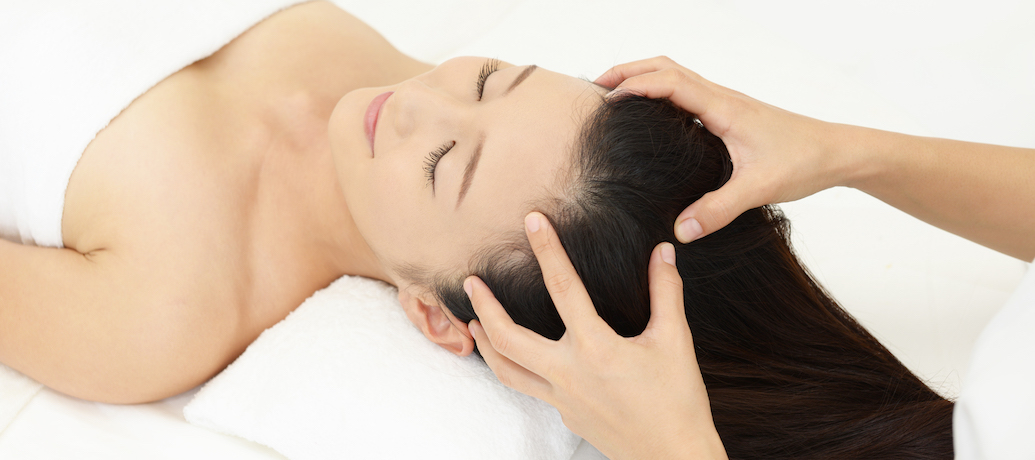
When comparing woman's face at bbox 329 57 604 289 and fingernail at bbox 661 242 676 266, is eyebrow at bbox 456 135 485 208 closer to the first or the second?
woman's face at bbox 329 57 604 289

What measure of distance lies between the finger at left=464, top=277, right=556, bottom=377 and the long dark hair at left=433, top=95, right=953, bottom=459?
0.15ft

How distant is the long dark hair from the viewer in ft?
3.16

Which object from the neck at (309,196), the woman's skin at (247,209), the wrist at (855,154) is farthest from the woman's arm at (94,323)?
the wrist at (855,154)

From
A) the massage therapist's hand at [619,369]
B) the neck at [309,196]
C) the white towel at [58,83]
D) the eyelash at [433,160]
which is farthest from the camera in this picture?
the neck at [309,196]

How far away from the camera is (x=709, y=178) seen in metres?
0.99

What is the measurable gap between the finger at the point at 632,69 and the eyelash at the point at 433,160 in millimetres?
290

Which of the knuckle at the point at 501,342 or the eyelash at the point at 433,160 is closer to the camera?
the knuckle at the point at 501,342

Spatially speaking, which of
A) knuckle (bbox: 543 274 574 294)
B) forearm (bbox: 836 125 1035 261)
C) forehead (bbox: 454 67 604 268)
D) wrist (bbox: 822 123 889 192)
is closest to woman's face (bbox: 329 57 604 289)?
forehead (bbox: 454 67 604 268)

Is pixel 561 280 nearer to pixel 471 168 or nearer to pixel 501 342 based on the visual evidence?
pixel 501 342

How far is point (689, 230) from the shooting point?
903mm

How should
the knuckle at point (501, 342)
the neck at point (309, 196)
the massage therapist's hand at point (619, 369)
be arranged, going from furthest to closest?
1. the neck at point (309, 196)
2. the knuckle at point (501, 342)
3. the massage therapist's hand at point (619, 369)

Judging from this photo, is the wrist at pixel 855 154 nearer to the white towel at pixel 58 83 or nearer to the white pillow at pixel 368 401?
the white pillow at pixel 368 401

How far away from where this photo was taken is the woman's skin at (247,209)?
1.02 metres

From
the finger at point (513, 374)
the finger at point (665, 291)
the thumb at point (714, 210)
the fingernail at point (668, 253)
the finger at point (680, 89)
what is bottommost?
the finger at point (513, 374)
